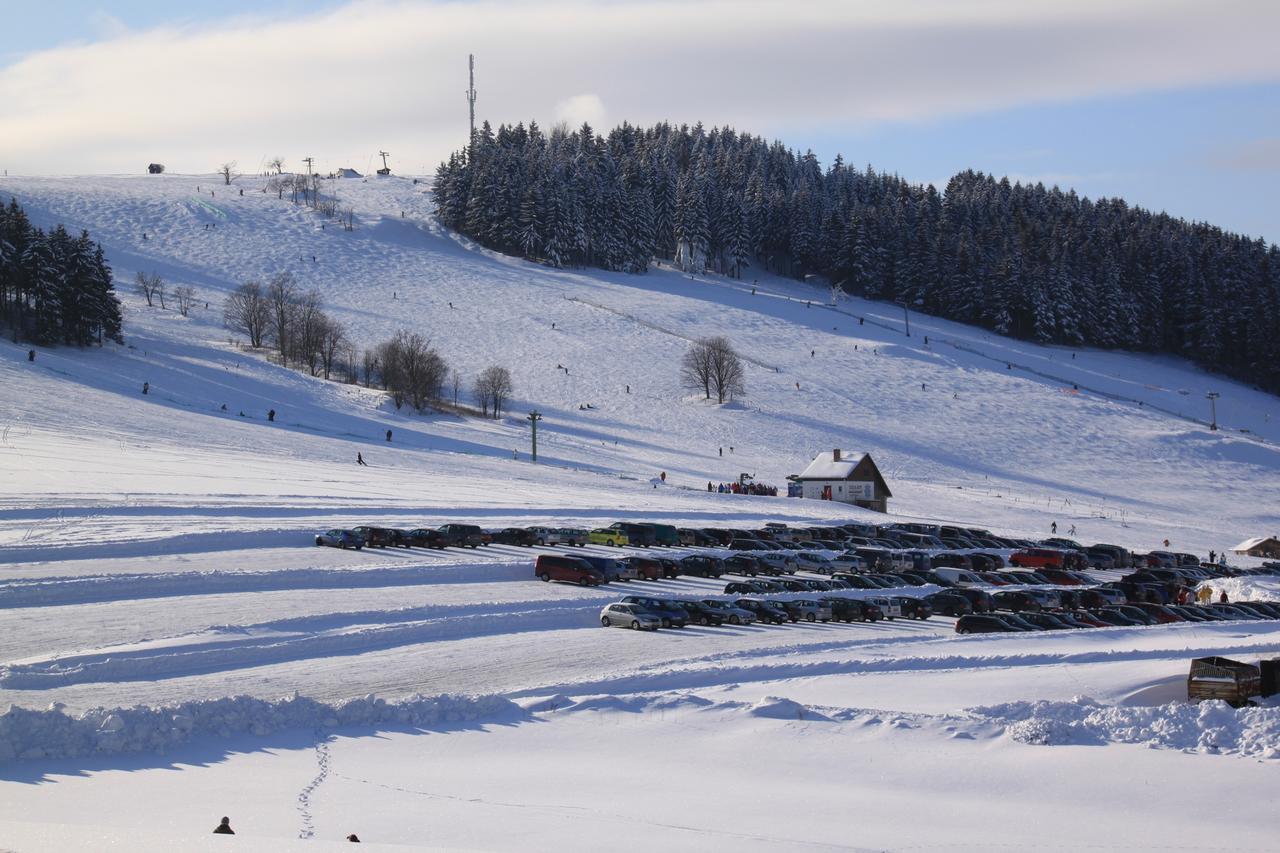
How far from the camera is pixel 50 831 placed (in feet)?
40.8

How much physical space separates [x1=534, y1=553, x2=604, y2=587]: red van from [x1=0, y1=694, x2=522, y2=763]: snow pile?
1474 centimetres

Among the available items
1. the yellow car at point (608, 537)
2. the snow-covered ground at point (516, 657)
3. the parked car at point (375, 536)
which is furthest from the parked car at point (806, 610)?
the parked car at point (375, 536)

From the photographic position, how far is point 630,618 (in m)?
31.1

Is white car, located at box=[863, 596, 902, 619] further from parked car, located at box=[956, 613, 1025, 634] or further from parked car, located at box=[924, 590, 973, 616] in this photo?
parked car, located at box=[956, 613, 1025, 634]

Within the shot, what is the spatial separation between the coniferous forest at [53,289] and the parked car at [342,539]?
5018cm

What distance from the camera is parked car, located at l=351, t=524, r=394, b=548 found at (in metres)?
38.5

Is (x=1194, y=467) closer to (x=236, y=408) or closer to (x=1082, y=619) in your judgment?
(x=1082, y=619)

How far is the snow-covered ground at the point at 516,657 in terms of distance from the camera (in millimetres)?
15844

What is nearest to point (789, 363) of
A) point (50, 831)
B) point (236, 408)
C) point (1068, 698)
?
point (236, 408)

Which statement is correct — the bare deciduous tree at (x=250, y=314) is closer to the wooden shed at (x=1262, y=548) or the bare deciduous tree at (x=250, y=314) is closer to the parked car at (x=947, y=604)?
the parked car at (x=947, y=604)

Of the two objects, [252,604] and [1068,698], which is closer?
[1068,698]

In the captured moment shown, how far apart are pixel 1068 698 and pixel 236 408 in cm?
5913

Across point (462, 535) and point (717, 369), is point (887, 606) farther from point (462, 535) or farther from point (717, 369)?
point (717, 369)

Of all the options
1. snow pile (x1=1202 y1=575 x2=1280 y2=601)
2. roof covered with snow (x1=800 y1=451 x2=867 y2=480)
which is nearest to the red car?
snow pile (x1=1202 y1=575 x2=1280 y2=601)
